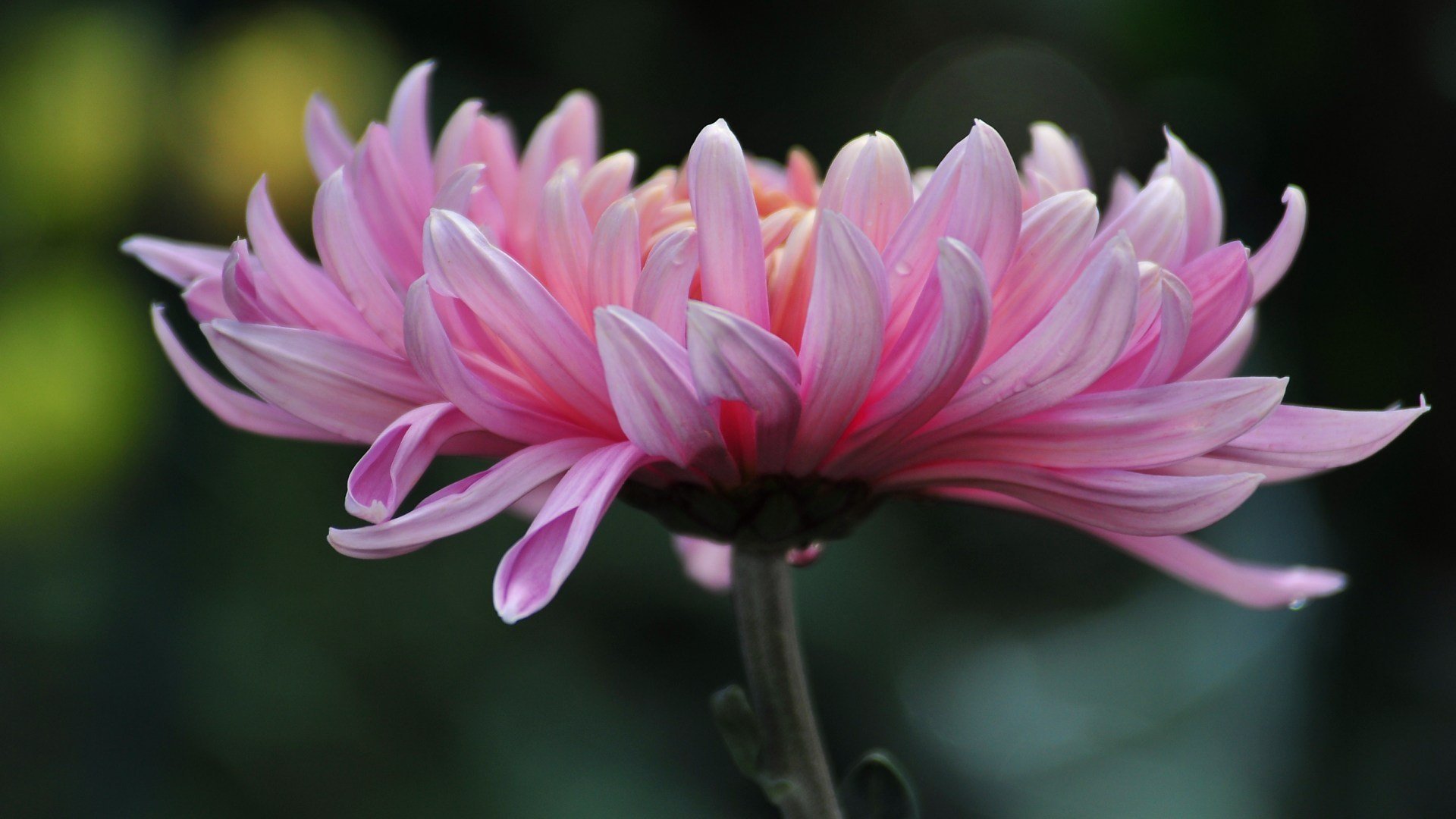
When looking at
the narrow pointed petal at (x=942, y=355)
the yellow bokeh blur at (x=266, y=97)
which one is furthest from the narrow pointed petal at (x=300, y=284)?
the yellow bokeh blur at (x=266, y=97)

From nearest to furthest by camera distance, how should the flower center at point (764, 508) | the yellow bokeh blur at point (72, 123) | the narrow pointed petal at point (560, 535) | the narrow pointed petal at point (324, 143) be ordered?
the narrow pointed petal at point (560, 535), the flower center at point (764, 508), the narrow pointed petal at point (324, 143), the yellow bokeh blur at point (72, 123)

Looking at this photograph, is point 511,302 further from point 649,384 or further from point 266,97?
point 266,97

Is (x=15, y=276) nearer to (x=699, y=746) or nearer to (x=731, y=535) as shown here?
(x=699, y=746)

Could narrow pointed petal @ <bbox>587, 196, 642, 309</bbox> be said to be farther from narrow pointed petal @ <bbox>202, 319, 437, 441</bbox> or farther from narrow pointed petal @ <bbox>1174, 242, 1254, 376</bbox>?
narrow pointed petal @ <bbox>1174, 242, 1254, 376</bbox>

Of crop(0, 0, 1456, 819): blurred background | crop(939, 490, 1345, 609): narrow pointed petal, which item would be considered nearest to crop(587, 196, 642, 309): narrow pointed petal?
crop(939, 490, 1345, 609): narrow pointed petal

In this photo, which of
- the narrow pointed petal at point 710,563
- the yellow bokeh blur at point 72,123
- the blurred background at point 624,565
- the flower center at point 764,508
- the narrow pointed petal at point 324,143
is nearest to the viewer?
the flower center at point 764,508

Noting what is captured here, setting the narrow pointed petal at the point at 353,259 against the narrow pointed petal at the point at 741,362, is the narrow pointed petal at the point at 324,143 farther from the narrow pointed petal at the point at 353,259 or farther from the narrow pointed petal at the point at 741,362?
the narrow pointed petal at the point at 741,362
